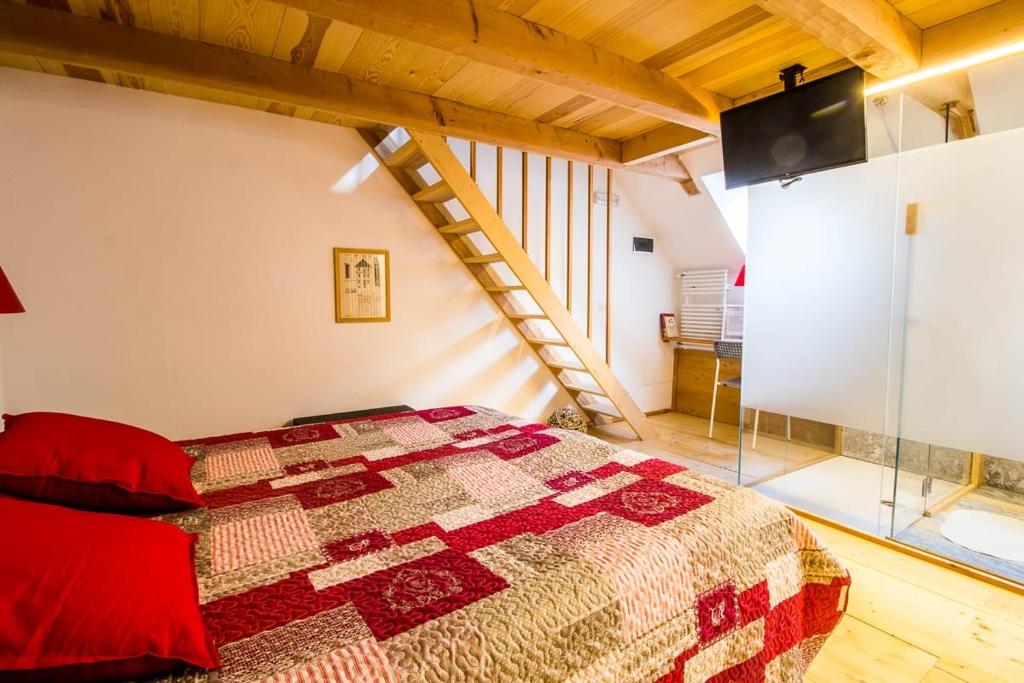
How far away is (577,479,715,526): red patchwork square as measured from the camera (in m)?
1.31

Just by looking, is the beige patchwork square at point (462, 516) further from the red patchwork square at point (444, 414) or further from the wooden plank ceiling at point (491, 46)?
the wooden plank ceiling at point (491, 46)

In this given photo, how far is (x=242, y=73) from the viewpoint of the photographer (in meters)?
2.20

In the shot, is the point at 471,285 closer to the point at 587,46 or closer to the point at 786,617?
the point at 587,46

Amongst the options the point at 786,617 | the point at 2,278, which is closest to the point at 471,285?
the point at 2,278

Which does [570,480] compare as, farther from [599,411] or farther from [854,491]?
[599,411]

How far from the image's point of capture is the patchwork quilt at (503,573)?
0.85 m

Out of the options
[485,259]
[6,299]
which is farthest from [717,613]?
[485,259]

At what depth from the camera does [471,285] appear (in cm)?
373

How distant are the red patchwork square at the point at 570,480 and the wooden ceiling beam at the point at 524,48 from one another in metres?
1.59

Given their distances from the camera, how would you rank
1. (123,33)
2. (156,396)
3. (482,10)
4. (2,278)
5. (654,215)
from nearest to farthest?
(2,278) < (482,10) < (123,33) < (156,396) < (654,215)

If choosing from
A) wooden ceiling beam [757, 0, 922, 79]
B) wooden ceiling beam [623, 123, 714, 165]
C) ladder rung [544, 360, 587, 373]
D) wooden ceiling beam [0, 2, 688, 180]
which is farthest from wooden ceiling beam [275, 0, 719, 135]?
ladder rung [544, 360, 587, 373]

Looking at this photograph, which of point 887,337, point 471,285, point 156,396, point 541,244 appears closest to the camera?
point 887,337

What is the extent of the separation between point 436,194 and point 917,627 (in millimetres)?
3171

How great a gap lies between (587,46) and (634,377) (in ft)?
10.6
